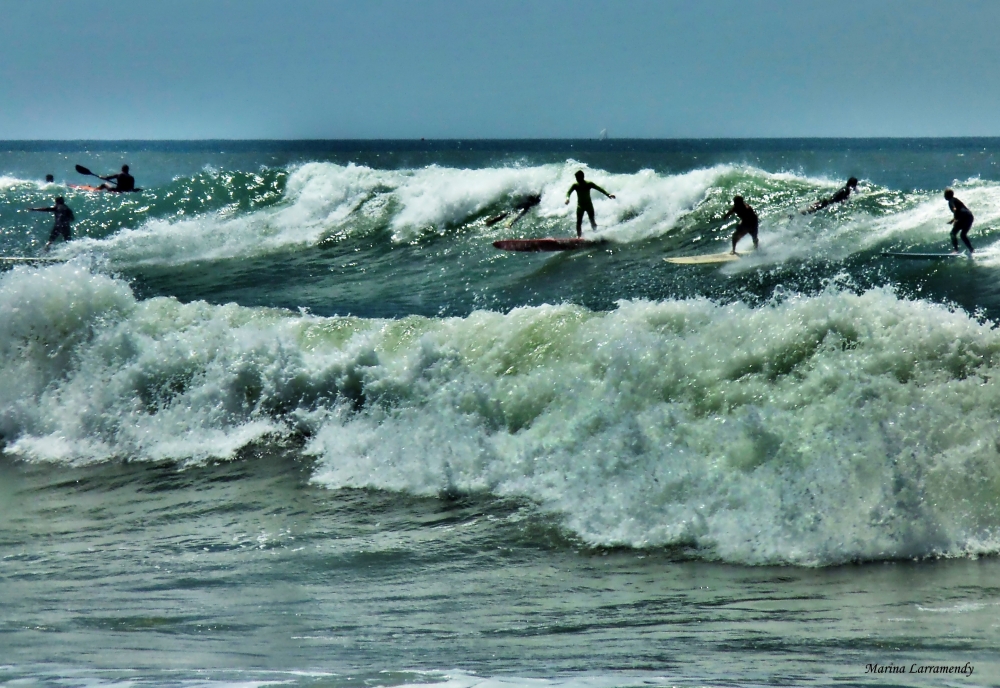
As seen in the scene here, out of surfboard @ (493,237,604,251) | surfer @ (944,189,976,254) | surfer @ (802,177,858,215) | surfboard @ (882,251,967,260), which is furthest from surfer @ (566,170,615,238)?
surfer @ (944,189,976,254)

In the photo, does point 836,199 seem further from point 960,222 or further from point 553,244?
point 553,244

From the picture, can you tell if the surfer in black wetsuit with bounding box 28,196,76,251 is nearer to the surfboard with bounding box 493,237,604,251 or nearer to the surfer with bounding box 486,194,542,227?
the surfer with bounding box 486,194,542,227

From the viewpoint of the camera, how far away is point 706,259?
15.9m

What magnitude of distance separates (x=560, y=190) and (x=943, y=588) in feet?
55.7

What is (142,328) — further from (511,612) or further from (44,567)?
(511,612)

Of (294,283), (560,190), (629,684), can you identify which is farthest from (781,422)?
(560,190)

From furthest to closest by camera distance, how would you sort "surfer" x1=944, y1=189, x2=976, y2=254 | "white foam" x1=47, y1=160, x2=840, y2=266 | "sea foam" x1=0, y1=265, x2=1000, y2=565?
"white foam" x1=47, y1=160, x2=840, y2=266, "surfer" x1=944, y1=189, x2=976, y2=254, "sea foam" x1=0, y1=265, x2=1000, y2=565

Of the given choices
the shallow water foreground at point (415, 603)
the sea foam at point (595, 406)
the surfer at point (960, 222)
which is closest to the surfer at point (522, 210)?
the surfer at point (960, 222)

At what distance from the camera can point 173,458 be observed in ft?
29.6
